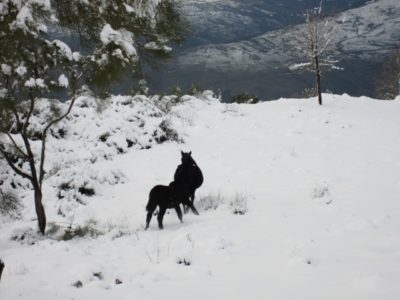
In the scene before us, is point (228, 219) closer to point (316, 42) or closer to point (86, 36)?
point (86, 36)

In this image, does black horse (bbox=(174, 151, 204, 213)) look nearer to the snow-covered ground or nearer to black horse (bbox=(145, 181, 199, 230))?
the snow-covered ground

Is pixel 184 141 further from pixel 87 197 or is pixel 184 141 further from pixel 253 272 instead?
pixel 253 272

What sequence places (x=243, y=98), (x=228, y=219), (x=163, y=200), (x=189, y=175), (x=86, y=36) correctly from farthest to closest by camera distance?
(x=243, y=98) → (x=189, y=175) → (x=163, y=200) → (x=228, y=219) → (x=86, y=36)

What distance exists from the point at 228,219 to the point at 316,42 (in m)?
24.6

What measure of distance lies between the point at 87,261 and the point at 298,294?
3278 millimetres

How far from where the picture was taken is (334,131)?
19.0m

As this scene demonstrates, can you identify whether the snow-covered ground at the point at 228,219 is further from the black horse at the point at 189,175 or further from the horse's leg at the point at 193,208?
the black horse at the point at 189,175

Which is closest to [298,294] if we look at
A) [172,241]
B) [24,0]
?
[172,241]

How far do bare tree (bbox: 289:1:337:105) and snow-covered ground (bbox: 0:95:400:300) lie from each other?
10.1 metres

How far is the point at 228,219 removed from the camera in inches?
323

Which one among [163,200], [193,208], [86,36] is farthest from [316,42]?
[86,36]

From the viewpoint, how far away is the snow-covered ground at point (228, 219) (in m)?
5.24

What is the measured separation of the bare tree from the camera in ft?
97.5

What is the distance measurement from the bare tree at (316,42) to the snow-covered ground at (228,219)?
10.1 metres
